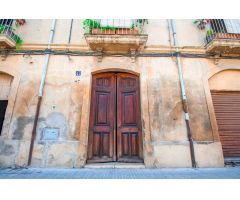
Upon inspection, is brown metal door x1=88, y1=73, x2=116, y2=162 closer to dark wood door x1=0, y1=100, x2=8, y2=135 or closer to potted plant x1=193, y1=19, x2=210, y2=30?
dark wood door x1=0, y1=100, x2=8, y2=135

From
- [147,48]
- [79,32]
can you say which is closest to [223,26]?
[147,48]

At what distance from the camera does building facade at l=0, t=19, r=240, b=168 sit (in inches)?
179

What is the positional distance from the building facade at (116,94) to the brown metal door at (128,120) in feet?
0.10

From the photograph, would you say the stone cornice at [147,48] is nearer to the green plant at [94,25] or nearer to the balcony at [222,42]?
the balcony at [222,42]

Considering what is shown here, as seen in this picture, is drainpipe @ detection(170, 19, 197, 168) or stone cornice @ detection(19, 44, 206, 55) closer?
drainpipe @ detection(170, 19, 197, 168)

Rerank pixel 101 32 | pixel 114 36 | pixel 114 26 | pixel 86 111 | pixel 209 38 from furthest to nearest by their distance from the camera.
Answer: pixel 114 26 < pixel 209 38 < pixel 101 32 < pixel 114 36 < pixel 86 111

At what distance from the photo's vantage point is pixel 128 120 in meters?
5.08

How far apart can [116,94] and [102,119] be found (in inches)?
37.4

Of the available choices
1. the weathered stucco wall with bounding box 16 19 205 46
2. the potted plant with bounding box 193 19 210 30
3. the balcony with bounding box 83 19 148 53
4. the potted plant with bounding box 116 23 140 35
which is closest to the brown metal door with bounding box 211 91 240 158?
the weathered stucco wall with bounding box 16 19 205 46

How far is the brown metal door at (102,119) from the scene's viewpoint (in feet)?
15.7

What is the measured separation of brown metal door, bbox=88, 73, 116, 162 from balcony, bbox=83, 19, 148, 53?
943mm

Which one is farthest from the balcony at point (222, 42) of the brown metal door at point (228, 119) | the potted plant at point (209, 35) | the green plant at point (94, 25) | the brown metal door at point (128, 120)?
the brown metal door at point (128, 120)

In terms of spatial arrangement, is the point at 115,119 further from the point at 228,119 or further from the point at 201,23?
the point at 201,23

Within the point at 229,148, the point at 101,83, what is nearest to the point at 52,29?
the point at 101,83
